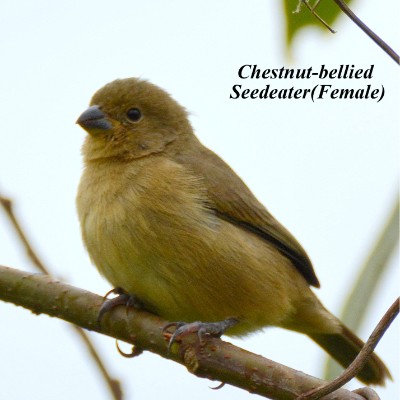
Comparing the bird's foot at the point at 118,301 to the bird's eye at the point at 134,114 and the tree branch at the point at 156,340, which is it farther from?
the bird's eye at the point at 134,114

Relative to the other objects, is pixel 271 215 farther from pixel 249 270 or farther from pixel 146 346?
pixel 146 346

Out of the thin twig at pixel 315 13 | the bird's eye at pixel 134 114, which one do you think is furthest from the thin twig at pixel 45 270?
the bird's eye at pixel 134 114

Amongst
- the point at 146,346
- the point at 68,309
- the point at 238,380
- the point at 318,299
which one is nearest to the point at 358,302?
the point at 238,380

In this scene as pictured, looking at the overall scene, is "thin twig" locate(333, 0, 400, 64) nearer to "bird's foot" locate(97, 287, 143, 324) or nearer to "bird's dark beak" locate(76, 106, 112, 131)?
"bird's foot" locate(97, 287, 143, 324)

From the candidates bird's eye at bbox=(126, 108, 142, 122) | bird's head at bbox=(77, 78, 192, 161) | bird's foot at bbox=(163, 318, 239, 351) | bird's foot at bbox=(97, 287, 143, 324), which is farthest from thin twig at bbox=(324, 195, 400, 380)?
bird's eye at bbox=(126, 108, 142, 122)

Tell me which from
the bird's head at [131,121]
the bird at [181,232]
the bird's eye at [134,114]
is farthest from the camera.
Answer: the bird's eye at [134,114]

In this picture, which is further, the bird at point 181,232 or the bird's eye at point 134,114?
the bird's eye at point 134,114

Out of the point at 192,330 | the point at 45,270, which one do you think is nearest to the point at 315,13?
the point at 45,270
